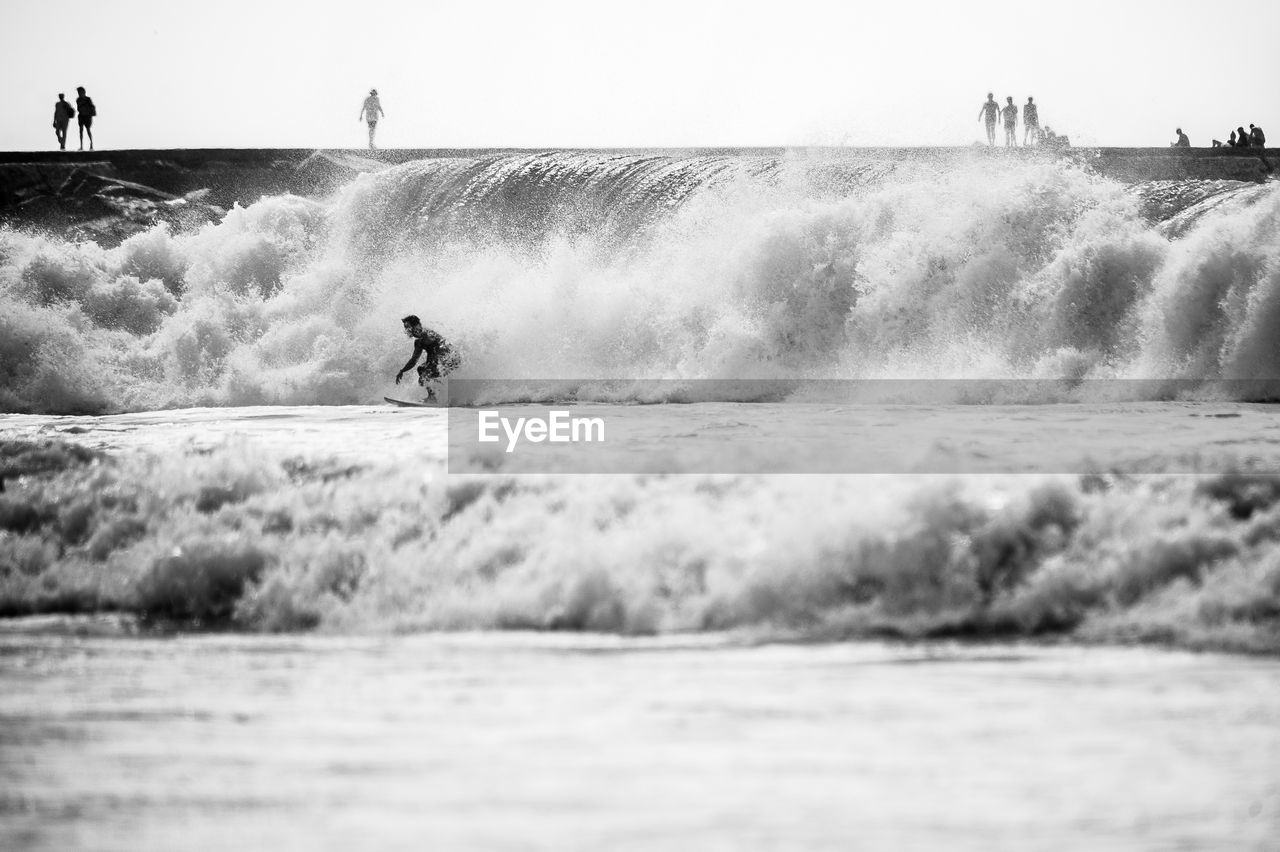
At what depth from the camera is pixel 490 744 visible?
635 centimetres

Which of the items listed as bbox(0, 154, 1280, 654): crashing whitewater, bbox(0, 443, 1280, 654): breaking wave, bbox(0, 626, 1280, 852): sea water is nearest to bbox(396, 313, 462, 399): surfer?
bbox(0, 154, 1280, 654): crashing whitewater

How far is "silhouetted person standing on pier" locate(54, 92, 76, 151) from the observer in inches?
1264

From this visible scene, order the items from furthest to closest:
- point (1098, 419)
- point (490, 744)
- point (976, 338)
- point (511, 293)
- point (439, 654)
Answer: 1. point (511, 293)
2. point (976, 338)
3. point (1098, 419)
4. point (439, 654)
5. point (490, 744)

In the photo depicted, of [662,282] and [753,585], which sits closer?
[753,585]

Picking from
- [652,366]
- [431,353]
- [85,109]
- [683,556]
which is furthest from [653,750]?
[85,109]

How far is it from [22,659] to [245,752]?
256cm

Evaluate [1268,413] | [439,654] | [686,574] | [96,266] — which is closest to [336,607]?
[439,654]

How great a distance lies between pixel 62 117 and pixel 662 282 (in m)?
15.6

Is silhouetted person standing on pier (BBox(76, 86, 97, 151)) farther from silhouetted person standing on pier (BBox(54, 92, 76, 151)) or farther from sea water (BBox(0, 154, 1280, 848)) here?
sea water (BBox(0, 154, 1280, 848))

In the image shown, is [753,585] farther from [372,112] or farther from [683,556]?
[372,112]

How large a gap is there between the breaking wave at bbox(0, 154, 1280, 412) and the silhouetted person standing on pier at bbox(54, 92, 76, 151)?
4.11 m

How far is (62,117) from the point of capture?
32250mm

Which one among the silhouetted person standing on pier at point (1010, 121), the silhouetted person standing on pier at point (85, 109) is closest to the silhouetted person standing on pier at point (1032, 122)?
the silhouetted person standing on pier at point (1010, 121)

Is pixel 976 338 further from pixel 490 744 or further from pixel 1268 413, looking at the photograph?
pixel 490 744
